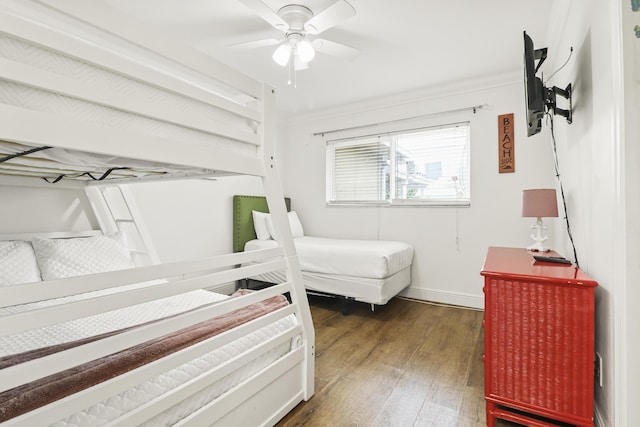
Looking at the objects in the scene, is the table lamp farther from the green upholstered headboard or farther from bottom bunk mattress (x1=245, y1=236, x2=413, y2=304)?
the green upholstered headboard

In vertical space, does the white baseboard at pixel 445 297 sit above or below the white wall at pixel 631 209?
below

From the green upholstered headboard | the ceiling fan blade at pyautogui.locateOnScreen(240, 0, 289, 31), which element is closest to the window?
the green upholstered headboard

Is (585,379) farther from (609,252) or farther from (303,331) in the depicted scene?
(303,331)

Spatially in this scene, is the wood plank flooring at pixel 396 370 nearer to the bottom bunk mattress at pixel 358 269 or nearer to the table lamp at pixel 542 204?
the bottom bunk mattress at pixel 358 269

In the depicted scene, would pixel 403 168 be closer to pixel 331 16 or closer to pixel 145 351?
pixel 331 16

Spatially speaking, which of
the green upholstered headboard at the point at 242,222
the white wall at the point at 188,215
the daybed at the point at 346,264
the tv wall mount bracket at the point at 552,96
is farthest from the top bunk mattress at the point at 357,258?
the tv wall mount bracket at the point at 552,96

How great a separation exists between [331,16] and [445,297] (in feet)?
9.44

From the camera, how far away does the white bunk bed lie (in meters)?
0.75

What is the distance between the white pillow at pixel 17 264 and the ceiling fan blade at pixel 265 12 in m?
1.89

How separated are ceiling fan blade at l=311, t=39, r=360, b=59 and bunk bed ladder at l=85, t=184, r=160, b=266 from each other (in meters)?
1.85

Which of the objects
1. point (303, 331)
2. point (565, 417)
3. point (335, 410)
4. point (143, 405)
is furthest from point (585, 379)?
point (143, 405)

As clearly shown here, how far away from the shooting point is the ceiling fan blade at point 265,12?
68.7 inches

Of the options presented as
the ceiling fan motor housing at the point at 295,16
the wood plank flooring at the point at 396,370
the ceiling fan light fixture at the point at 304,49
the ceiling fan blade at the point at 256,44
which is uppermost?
the ceiling fan motor housing at the point at 295,16

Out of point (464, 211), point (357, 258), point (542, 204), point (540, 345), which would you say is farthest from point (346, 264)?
point (540, 345)
